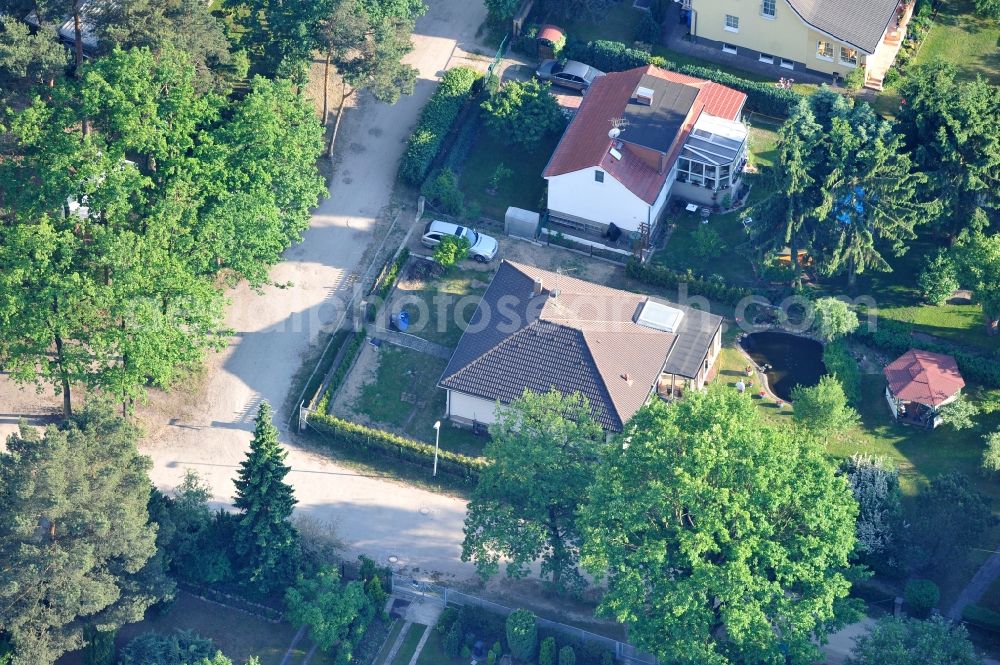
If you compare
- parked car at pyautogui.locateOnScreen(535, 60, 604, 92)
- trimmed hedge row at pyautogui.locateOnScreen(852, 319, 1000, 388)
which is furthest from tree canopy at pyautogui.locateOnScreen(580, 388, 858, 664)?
parked car at pyautogui.locateOnScreen(535, 60, 604, 92)

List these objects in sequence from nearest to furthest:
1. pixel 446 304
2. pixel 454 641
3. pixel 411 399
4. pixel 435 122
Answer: pixel 454 641, pixel 411 399, pixel 446 304, pixel 435 122

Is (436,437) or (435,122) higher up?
(435,122)

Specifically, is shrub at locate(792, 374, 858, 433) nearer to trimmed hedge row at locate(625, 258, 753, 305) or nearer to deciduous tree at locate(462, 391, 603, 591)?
trimmed hedge row at locate(625, 258, 753, 305)

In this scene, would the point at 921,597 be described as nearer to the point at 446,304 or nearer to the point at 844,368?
the point at 844,368

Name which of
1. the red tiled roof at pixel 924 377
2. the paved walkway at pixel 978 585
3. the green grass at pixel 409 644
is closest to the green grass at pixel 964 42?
the red tiled roof at pixel 924 377

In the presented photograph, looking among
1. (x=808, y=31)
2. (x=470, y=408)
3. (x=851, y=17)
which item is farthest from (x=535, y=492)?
(x=851, y=17)

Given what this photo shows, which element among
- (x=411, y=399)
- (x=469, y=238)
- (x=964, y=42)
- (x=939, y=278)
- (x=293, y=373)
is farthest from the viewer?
(x=964, y=42)

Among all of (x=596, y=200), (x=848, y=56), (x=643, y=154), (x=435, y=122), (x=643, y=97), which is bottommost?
(x=596, y=200)
